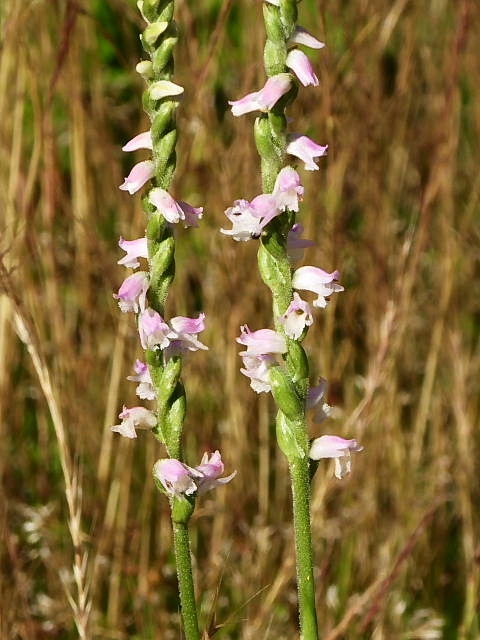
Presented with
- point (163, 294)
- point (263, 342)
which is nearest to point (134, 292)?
point (163, 294)

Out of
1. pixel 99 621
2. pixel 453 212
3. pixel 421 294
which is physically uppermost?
pixel 453 212

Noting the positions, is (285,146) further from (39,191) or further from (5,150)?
(39,191)

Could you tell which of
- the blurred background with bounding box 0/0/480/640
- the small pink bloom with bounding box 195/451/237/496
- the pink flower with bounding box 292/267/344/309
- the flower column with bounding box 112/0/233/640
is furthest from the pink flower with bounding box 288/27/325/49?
the blurred background with bounding box 0/0/480/640

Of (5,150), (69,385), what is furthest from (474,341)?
(5,150)

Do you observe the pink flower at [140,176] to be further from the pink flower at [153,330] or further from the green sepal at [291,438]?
the green sepal at [291,438]

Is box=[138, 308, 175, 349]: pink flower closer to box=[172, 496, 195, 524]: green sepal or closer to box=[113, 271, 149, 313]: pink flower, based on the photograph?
box=[113, 271, 149, 313]: pink flower
